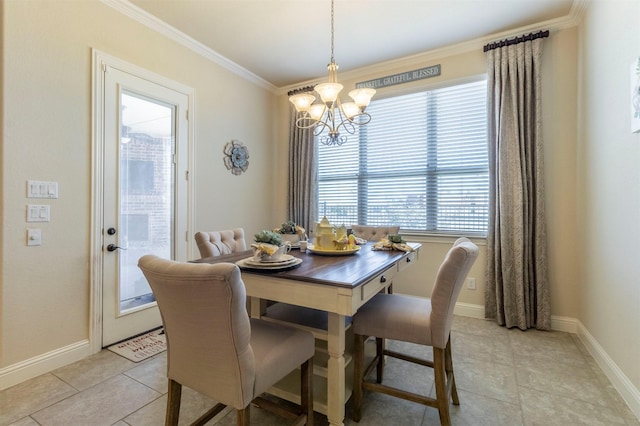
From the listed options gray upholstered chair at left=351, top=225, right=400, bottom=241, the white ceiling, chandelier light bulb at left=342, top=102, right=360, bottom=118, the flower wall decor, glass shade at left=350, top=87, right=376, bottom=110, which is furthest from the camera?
the flower wall decor

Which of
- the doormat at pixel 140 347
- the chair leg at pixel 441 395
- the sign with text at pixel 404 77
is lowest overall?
the doormat at pixel 140 347

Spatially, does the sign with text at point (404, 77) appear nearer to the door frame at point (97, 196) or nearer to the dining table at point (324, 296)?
the dining table at point (324, 296)

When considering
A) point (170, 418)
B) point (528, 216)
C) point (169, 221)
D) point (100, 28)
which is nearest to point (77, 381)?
point (170, 418)

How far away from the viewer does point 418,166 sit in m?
3.50

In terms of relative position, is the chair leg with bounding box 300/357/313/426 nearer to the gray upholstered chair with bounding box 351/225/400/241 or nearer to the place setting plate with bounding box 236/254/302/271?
the place setting plate with bounding box 236/254/302/271

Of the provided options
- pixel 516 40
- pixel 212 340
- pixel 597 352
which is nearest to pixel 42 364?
pixel 212 340

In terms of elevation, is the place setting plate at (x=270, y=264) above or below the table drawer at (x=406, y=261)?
above

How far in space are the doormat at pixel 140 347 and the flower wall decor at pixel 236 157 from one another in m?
1.91

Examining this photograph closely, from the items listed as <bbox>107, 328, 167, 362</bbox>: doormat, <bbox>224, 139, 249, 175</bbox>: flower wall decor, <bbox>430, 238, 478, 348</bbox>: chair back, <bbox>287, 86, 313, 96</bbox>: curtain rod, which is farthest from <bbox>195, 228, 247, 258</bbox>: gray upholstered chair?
<bbox>287, 86, 313, 96</bbox>: curtain rod

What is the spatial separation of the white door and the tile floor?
0.44 meters

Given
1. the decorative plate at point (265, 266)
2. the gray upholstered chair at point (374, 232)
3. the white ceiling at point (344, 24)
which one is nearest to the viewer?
the decorative plate at point (265, 266)

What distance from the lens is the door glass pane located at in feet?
8.38

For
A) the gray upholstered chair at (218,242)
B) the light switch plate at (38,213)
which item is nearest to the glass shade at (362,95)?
the gray upholstered chair at (218,242)

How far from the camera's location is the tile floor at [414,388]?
1619mm
